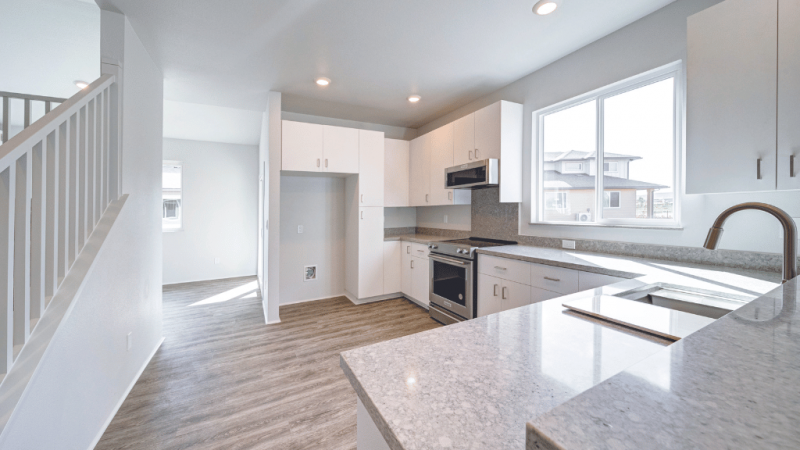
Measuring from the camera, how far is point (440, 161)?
3.87 metres

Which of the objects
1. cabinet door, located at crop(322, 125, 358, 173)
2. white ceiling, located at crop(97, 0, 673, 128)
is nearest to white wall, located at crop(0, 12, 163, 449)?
white ceiling, located at crop(97, 0, 673, 128)

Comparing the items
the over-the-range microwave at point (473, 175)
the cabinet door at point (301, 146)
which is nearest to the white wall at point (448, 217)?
the over-the-range microwave at point (473, 175)

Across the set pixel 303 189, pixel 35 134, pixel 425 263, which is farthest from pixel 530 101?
pixel 35 134

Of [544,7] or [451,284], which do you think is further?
[451,284]

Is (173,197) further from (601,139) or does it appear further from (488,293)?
(601,139)

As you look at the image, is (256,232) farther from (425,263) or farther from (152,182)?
(425,263)

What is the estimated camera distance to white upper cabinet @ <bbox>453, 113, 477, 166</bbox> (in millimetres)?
3369

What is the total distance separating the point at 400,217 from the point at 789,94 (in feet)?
12.8

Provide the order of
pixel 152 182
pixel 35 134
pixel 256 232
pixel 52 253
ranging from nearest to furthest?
pixel 35 134
pixel 52 253
pixel 152 182
pixel 256 232

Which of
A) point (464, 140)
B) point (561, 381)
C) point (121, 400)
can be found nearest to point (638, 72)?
point (464, 140)

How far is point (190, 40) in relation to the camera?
2451 mm

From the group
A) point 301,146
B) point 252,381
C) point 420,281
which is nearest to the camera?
point 252,381

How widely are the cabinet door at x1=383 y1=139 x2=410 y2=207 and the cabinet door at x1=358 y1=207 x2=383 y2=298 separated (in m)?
0.35

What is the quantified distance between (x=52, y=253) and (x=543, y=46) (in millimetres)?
3345
